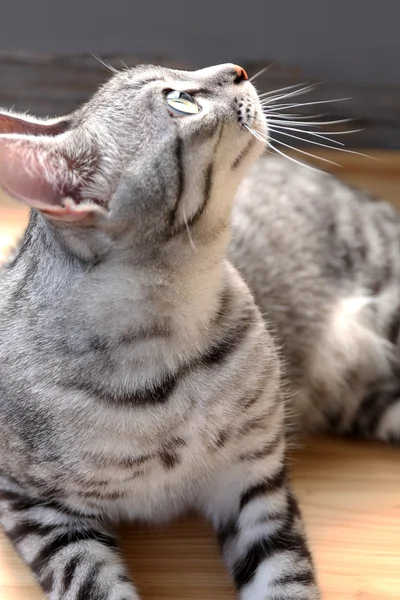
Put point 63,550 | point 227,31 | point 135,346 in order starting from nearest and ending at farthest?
point 135,346 → point 63,550 → point 227,31

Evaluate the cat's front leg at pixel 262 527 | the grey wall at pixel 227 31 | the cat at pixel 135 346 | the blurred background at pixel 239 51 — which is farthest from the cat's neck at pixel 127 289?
the grey wall at pixel 227 31

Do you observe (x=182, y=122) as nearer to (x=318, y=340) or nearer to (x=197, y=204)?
(x=197, y=204)

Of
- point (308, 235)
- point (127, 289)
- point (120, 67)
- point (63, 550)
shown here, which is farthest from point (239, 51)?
point (63, 550)

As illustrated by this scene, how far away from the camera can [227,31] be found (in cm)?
211

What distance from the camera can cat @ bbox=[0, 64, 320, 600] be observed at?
1.15 m

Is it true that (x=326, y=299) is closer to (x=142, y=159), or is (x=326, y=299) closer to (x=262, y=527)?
(x=262, y=527)

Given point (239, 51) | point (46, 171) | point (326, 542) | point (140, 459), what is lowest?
point (326, 542)

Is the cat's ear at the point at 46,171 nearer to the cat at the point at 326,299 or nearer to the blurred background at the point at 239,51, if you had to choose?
the cat at the point at 326,299

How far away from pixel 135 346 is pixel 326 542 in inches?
22.6

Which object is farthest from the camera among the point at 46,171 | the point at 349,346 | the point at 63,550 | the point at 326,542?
the point at 349,346

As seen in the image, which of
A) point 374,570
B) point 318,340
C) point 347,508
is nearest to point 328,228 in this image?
point 318,340

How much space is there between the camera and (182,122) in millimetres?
1154

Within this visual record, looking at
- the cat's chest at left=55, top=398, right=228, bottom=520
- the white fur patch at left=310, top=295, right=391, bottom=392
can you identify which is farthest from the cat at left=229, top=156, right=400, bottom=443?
the cat's chest at left=55, top=398, right=228, bottom=520

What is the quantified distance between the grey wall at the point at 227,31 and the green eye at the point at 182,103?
3.23 feet
